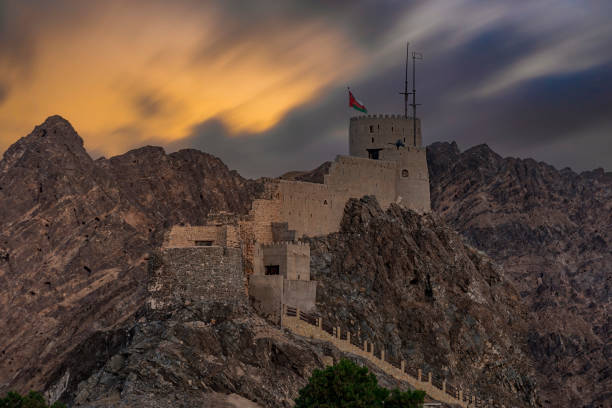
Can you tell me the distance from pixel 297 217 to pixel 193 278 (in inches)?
811

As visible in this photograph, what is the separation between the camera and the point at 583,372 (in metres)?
137

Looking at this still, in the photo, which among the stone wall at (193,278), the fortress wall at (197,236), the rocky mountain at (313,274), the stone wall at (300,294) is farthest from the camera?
the stone wall at (300,294)

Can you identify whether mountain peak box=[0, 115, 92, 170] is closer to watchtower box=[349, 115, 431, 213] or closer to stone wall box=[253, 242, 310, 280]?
watchtower box=[349, 115, 431, 213]

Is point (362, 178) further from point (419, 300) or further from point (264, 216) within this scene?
point (264, 216)

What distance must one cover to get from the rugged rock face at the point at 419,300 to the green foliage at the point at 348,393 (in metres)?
28.3

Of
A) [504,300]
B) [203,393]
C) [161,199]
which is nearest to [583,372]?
[504,300]

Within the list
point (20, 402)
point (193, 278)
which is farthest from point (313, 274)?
point (20, 402)

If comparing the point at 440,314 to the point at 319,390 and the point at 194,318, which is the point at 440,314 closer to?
the point at 194,318

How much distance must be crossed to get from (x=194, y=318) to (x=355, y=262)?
28.6 meters

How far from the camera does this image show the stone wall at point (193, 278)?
237 feet

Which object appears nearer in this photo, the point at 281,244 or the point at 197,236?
the point at 197,236

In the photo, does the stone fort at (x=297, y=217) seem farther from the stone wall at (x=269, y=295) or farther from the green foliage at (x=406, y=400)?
the green foliage at (x=406, y=400)

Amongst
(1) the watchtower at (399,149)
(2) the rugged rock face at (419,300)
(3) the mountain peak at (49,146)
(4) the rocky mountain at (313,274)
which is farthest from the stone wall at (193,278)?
(3) the mountain peak at (49,146)

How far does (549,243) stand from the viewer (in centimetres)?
16138
